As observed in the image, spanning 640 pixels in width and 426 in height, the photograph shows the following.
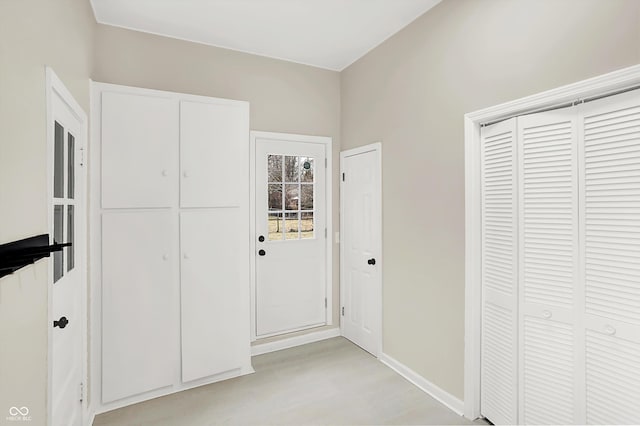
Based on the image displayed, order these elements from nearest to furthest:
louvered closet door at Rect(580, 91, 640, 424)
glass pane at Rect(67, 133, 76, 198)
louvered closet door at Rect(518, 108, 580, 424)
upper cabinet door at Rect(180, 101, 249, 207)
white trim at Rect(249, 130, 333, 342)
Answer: louvered closet door at Rect(580, 91, 640, 424) < louvered closet door at Rect(518, 108, 580, 424) < glass pane at Rect(67, 133, 76, 198) < upper cabinet door at Rect(180, 101, 249, 207) < white trim at Rect(249, 130, 333, 342)

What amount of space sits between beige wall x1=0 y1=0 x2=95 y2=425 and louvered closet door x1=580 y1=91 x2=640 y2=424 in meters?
2.37

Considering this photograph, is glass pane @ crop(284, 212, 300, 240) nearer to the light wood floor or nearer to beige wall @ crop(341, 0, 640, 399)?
beige wall @ crop(341, 0, 640, 399)

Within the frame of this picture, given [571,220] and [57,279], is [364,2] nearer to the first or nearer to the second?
[571,220]

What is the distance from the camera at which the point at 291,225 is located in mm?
3467

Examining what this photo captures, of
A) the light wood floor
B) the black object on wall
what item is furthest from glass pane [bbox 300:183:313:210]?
the black object on wall

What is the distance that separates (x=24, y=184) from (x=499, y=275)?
2.41 metres

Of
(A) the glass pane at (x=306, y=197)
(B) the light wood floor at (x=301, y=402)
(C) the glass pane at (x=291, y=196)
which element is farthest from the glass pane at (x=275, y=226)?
(B) the light wood floor at (x=301, y=402)

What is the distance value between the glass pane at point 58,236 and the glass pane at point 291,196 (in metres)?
1.98

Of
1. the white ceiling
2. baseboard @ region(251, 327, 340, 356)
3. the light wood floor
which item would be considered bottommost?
the light wood floor

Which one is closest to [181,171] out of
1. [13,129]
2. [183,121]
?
[183,121]

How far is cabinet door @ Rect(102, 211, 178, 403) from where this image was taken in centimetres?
232

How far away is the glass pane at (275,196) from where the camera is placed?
3.37 meters

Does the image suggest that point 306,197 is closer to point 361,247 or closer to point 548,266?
point 361,247

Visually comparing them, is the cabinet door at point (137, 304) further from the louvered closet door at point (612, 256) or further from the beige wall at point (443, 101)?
the louvered closet door at point (612, 256)
